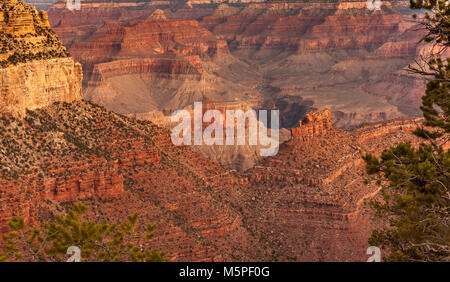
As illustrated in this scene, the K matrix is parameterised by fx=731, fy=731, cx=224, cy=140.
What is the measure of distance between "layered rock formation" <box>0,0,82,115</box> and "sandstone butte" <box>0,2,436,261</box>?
461 mm

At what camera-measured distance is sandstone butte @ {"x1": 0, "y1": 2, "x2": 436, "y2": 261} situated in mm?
44812

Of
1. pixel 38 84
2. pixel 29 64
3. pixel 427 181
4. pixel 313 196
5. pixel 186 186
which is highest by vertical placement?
pixel 29 64

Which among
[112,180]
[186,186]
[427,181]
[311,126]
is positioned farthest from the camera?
[311,126]

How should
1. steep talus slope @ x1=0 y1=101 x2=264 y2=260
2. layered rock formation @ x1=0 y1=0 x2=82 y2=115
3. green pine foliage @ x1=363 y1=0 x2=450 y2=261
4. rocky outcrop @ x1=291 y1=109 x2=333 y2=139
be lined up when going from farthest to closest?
rocky outcrop @ x1=291 y1=109 x2=333 y2=139 < layered rock formation @ x1=0 y1=0 x2=82 y2=115 < steep talus slope @ x1=0 y1=101 x2=264 y2=260 < green pine foliage @ x1=363 y1=0 x2=450 y2=261

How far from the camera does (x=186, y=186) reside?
174 feet

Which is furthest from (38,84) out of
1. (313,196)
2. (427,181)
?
(427,181)

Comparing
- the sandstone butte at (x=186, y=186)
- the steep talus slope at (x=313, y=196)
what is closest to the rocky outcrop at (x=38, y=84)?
the sandstone butte at (x=186, y=186)

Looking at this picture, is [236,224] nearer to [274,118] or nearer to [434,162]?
[434,162]

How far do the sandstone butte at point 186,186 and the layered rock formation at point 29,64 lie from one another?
461mm

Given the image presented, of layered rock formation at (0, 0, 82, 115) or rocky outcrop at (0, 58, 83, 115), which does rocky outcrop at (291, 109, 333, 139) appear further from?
layered rock formation at (0, 0, 82, 115)

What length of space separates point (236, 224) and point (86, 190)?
39.4 feet

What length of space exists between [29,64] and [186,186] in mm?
14055

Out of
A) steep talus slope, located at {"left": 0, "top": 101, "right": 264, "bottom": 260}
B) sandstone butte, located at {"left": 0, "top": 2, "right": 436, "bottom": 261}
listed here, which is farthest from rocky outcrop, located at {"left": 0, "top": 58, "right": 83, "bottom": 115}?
steep talus slope, located at {"left": 0, "top": 101, "right": 264, "bottom": 260}

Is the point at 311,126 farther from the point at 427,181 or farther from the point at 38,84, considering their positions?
the point at 427,181
